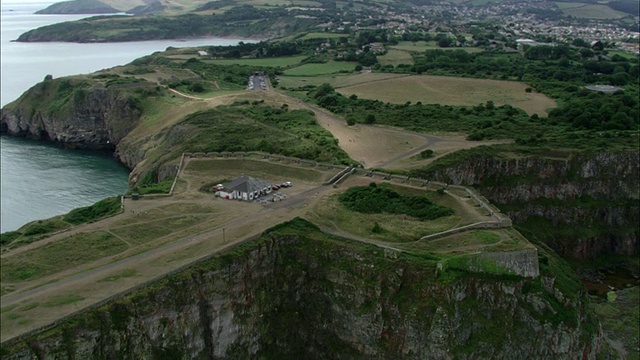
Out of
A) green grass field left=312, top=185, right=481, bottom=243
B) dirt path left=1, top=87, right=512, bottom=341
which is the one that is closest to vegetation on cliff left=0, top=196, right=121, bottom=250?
dirt path left=1, top=87, right=512, bottom=341

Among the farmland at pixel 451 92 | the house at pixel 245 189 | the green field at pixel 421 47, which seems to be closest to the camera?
the house at pixel 245 189

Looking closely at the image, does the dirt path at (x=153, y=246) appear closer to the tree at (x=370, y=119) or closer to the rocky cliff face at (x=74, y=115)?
the tree at (x=370, y=119)

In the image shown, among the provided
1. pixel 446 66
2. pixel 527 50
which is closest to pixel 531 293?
pixel 446 66

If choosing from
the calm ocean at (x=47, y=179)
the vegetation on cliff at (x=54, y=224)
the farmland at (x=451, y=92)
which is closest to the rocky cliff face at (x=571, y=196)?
the farmland at (x=451, y=92)

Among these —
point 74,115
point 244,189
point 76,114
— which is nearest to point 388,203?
point 244,189

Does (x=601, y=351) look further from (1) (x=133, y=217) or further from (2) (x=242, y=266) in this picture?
(1) (x=133, y=217)

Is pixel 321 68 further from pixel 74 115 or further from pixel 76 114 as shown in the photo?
pixel 74 115
